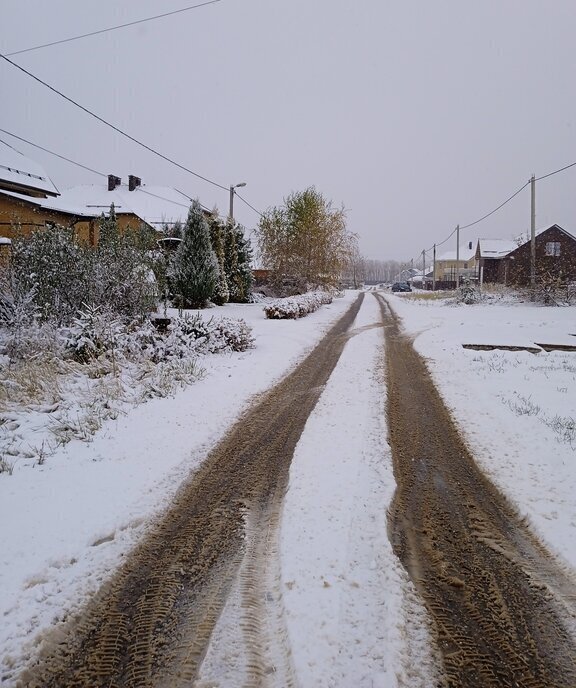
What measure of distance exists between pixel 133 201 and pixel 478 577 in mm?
37848

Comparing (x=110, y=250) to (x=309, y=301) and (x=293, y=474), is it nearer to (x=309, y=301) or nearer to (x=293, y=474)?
(x=293, y=474)

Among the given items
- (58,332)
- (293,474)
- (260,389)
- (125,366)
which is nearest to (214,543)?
(293,474)

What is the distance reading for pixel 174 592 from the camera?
229 cm

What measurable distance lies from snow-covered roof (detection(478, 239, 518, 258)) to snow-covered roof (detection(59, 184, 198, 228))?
126 ft

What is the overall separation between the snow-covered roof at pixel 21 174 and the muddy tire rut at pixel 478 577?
74.2 feet

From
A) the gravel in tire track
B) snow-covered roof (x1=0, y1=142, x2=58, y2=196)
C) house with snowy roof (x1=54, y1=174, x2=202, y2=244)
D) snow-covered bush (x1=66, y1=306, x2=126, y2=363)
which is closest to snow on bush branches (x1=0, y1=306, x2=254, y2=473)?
snow-covered bush (x1=66, y1=306, x2=126, y2=363)

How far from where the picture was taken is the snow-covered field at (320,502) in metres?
1.98

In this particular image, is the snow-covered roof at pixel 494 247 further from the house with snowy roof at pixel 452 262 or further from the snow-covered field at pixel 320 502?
the snow-covered field at pixel 320 502

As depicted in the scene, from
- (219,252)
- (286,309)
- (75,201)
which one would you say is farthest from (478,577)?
(75,201)

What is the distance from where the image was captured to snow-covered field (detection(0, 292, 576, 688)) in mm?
1976

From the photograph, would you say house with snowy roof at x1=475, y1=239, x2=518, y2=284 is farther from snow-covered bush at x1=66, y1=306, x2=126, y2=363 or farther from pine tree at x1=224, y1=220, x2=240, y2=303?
snow-covered bush at x1=66, y1=306, x2=126, y2=363

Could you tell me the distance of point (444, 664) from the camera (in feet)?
5.96

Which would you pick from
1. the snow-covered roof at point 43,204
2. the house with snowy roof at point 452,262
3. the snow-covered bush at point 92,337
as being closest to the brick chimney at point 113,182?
the snow-covered roof at point 43,204

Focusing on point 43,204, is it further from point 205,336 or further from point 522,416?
point 522,416
